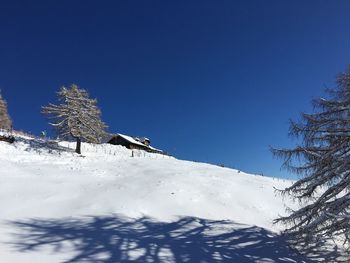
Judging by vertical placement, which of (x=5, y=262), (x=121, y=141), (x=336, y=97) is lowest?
(x=5, y=262)

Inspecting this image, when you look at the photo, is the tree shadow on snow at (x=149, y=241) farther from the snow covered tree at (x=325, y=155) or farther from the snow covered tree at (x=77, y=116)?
the snow covered tree at (x=77, y=116)

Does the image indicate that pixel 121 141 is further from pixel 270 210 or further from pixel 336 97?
pixel 336 97

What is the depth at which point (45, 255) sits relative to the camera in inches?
326

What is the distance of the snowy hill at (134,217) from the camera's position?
9.17m

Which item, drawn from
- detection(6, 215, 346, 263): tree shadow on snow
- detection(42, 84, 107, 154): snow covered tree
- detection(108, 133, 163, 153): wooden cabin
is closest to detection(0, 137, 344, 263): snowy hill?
detection(6, 215, 346, 263): tree shadow on snow

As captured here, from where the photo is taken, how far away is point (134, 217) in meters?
12.4

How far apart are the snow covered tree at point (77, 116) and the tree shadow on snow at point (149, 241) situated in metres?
23.5

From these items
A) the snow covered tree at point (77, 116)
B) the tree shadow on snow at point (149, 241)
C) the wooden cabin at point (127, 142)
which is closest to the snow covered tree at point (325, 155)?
the tree shadow on snow at point (149, 241)

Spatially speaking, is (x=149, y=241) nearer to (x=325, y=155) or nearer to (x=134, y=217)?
(x=134, y=217)

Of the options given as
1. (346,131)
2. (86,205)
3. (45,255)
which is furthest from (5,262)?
(346,131)

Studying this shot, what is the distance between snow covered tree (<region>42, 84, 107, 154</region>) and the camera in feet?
115

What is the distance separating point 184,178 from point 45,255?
11945 mm

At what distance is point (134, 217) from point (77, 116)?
25193 mm

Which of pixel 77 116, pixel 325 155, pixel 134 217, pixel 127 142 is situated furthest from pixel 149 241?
pixel 127 142
